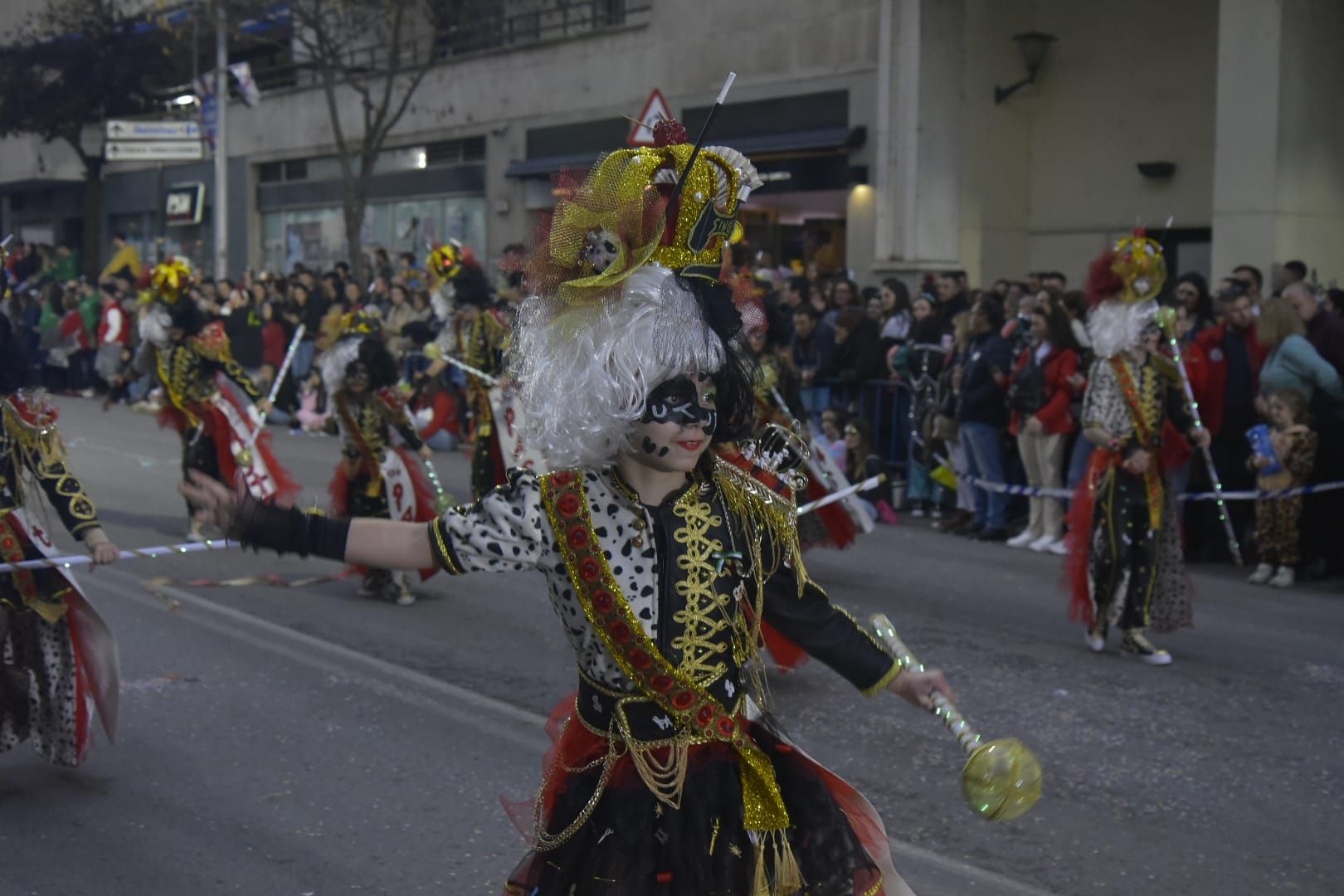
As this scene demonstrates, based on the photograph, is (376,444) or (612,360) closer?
(612,360)

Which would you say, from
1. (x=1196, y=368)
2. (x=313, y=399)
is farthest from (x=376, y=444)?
(x=313, y=399)

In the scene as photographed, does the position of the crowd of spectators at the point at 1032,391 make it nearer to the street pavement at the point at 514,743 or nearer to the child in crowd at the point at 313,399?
the street pavement at the point at 514,743

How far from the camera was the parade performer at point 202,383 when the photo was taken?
10438 millimetres

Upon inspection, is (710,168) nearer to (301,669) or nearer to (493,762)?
(493,762)

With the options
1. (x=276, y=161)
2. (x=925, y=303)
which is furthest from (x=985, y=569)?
(x=276, y=161)

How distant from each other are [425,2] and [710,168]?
23584mm

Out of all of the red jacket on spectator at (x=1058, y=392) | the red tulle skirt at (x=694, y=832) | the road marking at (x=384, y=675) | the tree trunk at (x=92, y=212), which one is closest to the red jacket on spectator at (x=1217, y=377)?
the red jacket on spectator at (x=1058, y=392)

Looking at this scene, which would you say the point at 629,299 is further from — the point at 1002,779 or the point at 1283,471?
the point at 1283,471

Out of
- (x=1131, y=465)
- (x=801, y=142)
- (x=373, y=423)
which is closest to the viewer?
(x=1131, y=465)

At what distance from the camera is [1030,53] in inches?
734

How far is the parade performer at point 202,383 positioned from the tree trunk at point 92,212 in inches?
1096

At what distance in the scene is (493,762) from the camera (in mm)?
5980

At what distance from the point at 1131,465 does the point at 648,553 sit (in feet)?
15.9

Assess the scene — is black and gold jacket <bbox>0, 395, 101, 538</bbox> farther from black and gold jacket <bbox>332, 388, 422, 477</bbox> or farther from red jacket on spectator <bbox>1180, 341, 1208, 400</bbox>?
red jacket on spectator <bbox>1180, 341, 1208, 400</bbox>
